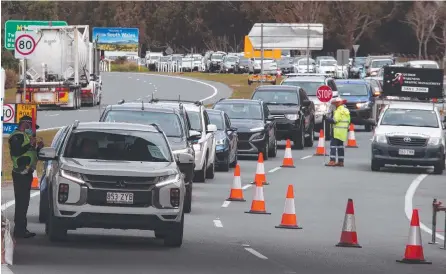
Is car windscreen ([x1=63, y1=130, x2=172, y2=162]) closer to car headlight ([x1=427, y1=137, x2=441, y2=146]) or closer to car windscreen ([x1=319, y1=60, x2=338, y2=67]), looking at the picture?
car headlight ([x1=427, y1=137, x2=441, y2=146])

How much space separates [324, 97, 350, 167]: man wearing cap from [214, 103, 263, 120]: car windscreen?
2486mm

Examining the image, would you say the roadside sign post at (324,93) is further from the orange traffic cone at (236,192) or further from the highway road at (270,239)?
the orange traffic cone at (236,192)

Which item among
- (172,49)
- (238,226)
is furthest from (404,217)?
(172,49)

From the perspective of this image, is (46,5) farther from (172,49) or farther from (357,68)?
(172,49)

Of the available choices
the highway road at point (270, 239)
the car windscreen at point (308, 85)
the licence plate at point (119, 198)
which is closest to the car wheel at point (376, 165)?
the highway road at point (270, 239)

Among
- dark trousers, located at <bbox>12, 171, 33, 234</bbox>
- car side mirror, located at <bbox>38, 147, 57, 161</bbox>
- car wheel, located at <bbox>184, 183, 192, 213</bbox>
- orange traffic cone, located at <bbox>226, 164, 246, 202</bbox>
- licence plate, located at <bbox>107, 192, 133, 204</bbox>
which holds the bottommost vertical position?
orange traffic cone, located at <bbox>226, 164, 246, 202</bbox>

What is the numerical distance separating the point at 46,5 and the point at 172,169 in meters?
69.4

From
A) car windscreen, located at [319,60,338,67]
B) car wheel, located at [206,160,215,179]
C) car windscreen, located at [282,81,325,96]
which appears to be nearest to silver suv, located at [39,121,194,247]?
car wheel, located at [206,160,215,179]

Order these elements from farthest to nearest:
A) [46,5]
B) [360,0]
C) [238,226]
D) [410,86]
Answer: [360,0], [46,5], [410,86], [238,226]

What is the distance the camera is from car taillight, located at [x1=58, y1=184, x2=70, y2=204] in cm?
1659

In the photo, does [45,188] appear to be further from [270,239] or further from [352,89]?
[352,89]

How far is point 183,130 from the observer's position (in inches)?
965

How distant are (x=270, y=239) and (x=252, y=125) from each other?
709 inches

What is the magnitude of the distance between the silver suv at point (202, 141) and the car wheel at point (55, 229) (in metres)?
10.8
